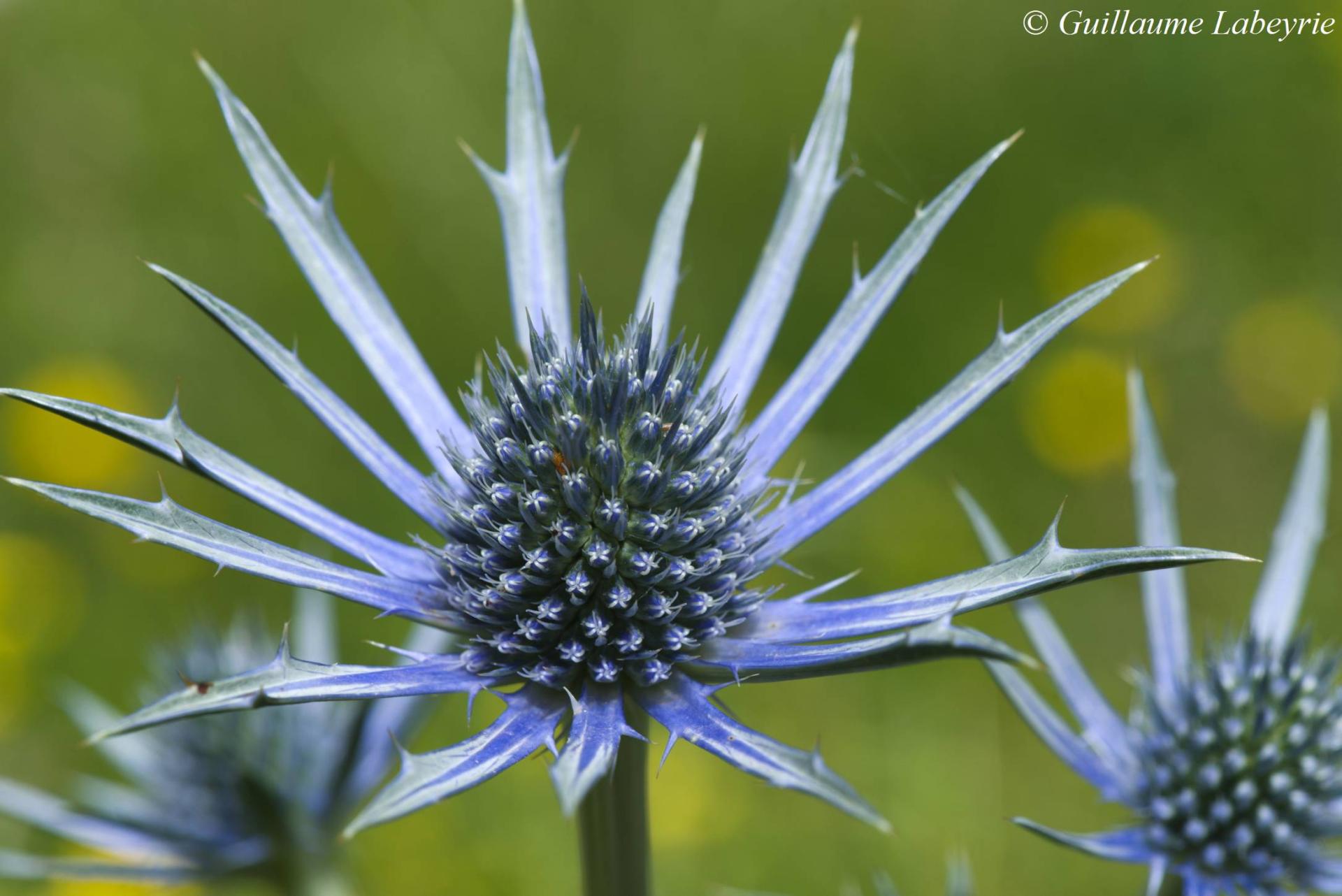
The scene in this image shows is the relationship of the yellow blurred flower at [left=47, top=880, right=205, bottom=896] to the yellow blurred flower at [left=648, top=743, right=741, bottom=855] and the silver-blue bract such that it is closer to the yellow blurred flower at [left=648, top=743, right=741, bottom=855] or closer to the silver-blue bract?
A: the yellow blurred flower at [left=648, top=743, right=741, bottom=855]

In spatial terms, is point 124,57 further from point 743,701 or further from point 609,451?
point 609,451

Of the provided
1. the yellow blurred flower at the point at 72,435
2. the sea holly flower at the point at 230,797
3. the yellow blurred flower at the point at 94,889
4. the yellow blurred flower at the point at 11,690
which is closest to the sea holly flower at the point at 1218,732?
the sea holly flower at the point at 230,797

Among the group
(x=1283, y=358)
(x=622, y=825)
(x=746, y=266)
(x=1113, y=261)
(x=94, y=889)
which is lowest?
(x=94, y=889)

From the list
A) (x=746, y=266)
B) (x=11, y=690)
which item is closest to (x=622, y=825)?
(x=11, y=690)

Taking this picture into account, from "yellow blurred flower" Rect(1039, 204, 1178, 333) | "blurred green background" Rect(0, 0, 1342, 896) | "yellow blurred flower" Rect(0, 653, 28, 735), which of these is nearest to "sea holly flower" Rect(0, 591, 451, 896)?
"blurred green background" Rect(0, 0, 1342, 896)

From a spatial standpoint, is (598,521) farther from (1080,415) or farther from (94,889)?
(1080,415)

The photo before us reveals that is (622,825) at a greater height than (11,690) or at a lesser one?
lesser
